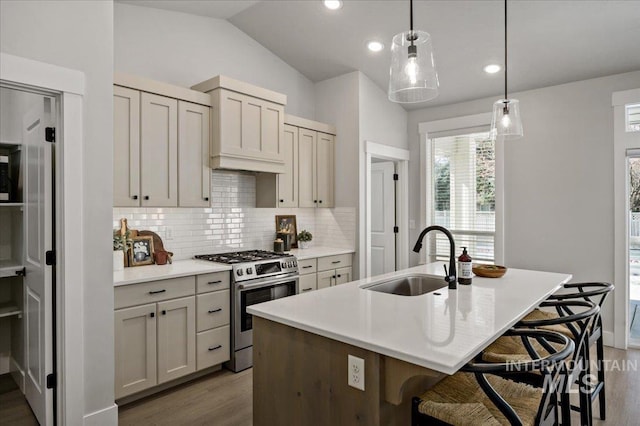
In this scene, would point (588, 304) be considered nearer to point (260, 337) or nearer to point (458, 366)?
point (458, 366)

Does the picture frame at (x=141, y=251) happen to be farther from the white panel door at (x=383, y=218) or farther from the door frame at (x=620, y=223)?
the door frame at (x=620, y=223)

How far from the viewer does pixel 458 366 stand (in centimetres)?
131

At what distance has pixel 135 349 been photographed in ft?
9.14

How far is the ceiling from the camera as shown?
328 centimetres

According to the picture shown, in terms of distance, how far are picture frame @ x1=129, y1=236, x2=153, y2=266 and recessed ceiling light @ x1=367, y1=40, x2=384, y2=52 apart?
2824 mm

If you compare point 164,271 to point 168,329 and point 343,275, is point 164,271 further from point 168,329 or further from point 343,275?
point 343,275

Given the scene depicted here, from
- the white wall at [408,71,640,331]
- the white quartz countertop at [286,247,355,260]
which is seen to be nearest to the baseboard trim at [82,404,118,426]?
the white quartz countertop at [286,247,355,260]

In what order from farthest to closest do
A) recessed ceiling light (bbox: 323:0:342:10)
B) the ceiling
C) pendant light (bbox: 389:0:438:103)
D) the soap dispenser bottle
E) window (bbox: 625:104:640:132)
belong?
window (bbox: 625:104:640:132)
recessed ceiling light (bbox: 323:0:342:10)
the ceiling
the soap dispenser bottle
pendant light (bbox: 389:0:438:103)

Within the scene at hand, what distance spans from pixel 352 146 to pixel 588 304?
303cm

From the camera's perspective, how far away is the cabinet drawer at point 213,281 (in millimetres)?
3152

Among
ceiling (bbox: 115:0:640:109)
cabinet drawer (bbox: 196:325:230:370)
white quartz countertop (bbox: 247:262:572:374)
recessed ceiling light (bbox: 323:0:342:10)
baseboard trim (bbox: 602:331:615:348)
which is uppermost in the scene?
recessed ceiling light (bbox: 323:0:342:10)

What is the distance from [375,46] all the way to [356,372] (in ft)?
11.3

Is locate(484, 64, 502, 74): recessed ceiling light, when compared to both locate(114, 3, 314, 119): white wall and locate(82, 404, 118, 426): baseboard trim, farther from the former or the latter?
locate(82, 404, 118, 426): baseboard trim

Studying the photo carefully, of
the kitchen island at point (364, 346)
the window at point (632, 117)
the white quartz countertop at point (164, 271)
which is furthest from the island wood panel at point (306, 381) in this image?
the window at point (632, 117)
